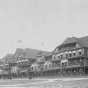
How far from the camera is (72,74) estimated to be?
51.6m

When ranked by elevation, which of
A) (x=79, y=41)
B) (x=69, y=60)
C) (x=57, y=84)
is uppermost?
(x=79, y=41)

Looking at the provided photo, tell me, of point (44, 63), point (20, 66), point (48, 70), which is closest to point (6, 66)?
point (20, 66)

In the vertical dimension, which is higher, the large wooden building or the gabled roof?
the gabled roof

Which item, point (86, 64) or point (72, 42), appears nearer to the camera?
point (86, 64)

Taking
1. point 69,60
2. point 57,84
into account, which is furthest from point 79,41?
point 57,84

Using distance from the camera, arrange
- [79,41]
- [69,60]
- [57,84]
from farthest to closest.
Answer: [79,41] < [69,60] < [57,84]

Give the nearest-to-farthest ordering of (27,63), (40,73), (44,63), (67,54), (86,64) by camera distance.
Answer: (86,64) < (67,54) < (40,73) < (44,63) < (27,63)

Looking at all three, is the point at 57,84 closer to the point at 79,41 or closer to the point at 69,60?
the point at 69,60

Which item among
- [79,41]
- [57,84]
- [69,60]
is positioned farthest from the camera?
[79,41]

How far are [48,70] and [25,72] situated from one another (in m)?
15.2

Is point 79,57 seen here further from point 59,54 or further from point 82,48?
point 59,54

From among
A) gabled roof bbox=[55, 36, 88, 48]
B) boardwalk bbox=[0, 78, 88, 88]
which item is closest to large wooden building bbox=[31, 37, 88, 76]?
gabled roof bbox=[55, 36, 88, 48]

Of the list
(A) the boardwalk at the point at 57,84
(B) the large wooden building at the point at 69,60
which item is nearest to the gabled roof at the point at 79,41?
(B) the large wooden building at the point at 69,60

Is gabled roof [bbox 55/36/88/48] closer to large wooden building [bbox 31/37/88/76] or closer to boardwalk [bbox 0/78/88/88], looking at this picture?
large wooden building [bbox 31/37/88/76]
